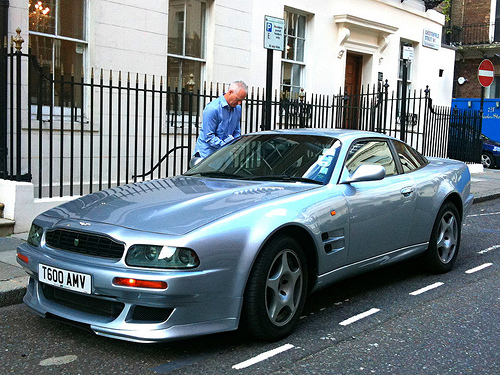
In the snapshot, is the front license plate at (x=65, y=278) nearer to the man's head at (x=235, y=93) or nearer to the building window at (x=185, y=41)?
the man's head at (x=235, y=93)

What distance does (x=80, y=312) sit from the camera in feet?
12.5

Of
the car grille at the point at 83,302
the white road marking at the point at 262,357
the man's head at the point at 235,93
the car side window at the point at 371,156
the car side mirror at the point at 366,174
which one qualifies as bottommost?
the white road marking at the point at 262,357

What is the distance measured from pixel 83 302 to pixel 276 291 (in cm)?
122

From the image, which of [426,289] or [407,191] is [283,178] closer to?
[407,191]

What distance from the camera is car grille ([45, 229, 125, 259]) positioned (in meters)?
3.71

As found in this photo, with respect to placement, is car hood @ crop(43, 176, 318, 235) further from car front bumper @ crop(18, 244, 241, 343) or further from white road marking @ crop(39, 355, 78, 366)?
white road marking @ crop(39, 355, 78, 366)

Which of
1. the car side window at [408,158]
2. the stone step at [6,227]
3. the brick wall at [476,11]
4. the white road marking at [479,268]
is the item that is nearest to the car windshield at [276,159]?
the car side window at [408,158]

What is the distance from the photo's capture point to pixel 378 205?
5.03 m

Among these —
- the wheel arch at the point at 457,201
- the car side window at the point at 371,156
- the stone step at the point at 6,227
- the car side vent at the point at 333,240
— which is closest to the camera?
the car side vent at the point at 333,240

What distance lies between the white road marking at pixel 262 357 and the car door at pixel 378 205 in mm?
1038

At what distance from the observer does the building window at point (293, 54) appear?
44.0ft

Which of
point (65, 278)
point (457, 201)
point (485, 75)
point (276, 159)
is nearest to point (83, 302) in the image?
point (65, 278)

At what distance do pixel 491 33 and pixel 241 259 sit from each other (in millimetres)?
26972

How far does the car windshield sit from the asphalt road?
1096 mm
